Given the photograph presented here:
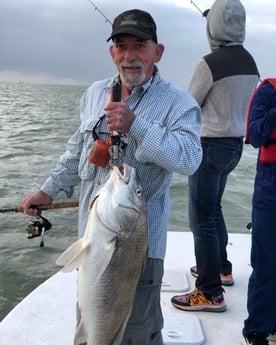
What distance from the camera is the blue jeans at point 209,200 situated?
3.86 m

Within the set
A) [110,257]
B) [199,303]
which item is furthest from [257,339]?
[110,257]

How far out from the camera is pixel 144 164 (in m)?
2.63

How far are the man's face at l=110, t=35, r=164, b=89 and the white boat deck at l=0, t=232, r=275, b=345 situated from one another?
6.11 feet

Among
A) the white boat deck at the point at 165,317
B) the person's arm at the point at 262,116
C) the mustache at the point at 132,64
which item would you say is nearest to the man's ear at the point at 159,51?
the mustache at the point at 132,64

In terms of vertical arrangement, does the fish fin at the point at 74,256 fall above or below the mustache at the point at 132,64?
below

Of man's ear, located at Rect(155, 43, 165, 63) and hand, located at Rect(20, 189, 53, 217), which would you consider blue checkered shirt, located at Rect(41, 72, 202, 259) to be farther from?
hand, located at Rect(20, 189, 53, 217)

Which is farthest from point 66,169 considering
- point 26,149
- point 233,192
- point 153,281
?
point 26,149

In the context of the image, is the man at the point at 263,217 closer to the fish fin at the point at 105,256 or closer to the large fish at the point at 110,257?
the large fish at the point at 110,257

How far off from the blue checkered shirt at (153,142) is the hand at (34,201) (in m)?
0.26

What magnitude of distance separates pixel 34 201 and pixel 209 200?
56.4 inches

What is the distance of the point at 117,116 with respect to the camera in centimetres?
226

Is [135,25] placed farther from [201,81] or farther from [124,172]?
[201,81]

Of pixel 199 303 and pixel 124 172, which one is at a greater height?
pixel 124 172

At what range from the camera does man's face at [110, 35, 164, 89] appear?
254 cm
